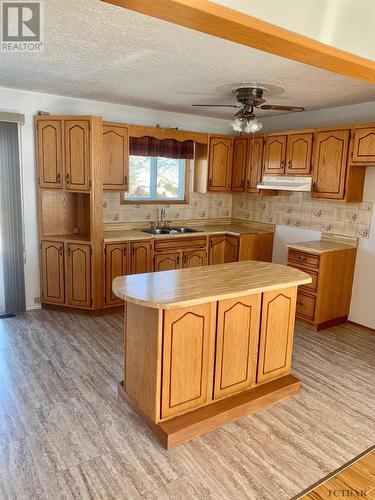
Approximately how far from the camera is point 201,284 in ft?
8.60

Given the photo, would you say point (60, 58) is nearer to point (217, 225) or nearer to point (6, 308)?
point (6, 308)

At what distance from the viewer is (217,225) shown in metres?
5.95

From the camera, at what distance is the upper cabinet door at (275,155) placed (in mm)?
4801

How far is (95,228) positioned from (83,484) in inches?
107

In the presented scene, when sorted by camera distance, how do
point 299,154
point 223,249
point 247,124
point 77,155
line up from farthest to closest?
point 223,249 → point 299,154 → point 77,155 → point 247,124

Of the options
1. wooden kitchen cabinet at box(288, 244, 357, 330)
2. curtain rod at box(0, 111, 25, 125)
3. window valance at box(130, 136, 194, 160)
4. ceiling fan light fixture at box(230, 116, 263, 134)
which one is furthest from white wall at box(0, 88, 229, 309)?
wooden kitchen cabinet at box(288, 244, 357, 330)

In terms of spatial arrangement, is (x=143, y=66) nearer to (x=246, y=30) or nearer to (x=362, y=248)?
(x=246, y=30)

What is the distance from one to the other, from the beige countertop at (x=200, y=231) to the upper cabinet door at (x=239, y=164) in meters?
0.61

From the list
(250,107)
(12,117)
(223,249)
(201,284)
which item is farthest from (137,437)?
(12,117)

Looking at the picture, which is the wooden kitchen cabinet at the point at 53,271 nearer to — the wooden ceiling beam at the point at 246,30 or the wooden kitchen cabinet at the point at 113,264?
the wooden kitchen cabinet at the point at 113,264

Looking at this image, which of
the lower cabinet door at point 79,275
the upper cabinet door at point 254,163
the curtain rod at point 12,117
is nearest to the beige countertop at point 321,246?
the upper cabinet door at point 254,163

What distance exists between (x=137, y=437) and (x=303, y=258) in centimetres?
279

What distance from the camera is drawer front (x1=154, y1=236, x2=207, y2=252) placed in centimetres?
477

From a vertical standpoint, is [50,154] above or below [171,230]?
above
